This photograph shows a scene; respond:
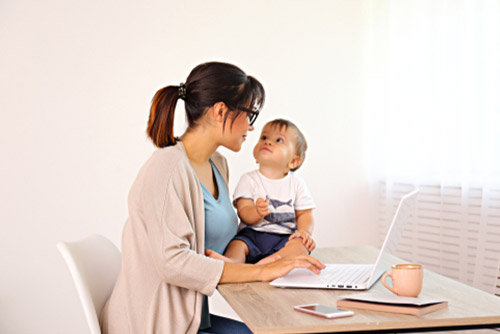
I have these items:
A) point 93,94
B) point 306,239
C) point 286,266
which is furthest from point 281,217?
point 93,94

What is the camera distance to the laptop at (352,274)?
4.93 ft

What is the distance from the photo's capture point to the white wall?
11.0 ft

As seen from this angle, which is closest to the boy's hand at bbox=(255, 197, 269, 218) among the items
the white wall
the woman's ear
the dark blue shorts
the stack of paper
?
the dark blue shorts

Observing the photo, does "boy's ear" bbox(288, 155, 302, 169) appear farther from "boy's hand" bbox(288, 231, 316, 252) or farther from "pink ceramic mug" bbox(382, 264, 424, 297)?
"pink ceramic mug" bbox(382, 264, 424, 297)

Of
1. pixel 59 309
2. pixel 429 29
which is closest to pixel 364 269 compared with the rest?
pixel 429 29

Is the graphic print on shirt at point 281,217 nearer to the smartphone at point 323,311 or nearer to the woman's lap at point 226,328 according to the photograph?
Result: the woman's lap at point 226,328

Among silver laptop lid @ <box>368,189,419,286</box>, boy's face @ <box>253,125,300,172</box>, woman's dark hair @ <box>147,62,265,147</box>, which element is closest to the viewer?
silver laptop lid @ <box>368,189,419,286</box>

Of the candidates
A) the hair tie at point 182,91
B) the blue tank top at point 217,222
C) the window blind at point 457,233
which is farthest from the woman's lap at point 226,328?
the window blind at point 457,233

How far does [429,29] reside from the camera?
3.34 meters

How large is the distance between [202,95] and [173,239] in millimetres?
464

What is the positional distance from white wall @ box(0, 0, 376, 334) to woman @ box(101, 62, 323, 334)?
1.83m

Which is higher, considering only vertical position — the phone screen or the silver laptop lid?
the silver laptop lid

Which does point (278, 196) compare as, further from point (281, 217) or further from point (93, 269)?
point (93, 269)

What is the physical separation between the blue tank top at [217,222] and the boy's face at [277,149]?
0.88 ft
